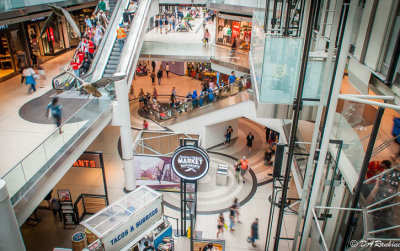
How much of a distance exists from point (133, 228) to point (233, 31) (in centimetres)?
1822

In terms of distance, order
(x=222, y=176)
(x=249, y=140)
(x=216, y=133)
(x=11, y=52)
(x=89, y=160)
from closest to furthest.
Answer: (x=89, y=160)
(x=222, y=176)
(x=249, y=140)
(x=11, y=52)
(x=216, y=133)

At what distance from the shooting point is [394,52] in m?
6.31

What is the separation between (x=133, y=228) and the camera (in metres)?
9.86

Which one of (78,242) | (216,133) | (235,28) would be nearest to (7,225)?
(78,242)

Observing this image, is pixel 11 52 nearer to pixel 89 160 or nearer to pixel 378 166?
pixel 89 160

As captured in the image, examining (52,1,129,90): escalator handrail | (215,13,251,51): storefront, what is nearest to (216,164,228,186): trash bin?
(52,1,129,90): escalator handrail

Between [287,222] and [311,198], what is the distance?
562cm

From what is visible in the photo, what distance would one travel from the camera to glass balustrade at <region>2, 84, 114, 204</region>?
23.4 ft

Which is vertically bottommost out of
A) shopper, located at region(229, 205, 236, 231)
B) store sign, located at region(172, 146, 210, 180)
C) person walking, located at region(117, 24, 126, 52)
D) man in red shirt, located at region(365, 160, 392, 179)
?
shopper, located at region(229, 205, 236, 231)

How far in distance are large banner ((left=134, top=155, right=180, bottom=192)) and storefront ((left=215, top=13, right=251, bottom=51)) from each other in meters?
12.5

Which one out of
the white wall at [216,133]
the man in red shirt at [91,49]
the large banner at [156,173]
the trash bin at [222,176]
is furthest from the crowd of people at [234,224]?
the man in red shirt at [91,49]

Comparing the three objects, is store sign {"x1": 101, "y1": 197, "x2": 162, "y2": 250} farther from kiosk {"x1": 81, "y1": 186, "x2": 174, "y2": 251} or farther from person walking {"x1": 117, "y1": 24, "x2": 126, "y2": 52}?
person walking {"x1": 117, "y1": 24, "x2": 126, "y2": 52}

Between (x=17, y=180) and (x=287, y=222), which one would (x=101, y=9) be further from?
(x=287, y=222)

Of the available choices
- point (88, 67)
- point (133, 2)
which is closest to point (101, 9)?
point (133, 2)
